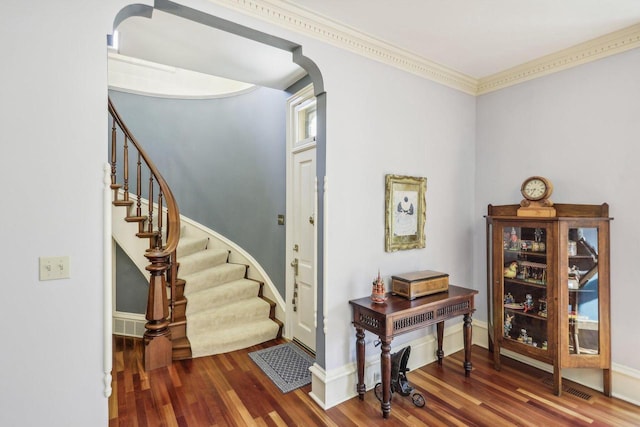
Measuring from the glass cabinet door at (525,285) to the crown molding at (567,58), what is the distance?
4.52ft

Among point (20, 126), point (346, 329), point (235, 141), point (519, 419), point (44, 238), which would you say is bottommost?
point (519, 419)

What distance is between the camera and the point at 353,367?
2.44 metres

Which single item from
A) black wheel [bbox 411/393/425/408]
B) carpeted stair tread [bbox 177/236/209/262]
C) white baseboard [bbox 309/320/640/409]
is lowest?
black wheel [bbox 411/393/425/408]

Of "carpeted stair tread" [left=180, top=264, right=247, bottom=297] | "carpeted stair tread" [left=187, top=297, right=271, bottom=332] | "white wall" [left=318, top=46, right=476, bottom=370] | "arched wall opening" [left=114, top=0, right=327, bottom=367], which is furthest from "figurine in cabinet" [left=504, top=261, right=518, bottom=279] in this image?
"carpeted stair tread" [left=180, top=264, right=247, bottom=297]

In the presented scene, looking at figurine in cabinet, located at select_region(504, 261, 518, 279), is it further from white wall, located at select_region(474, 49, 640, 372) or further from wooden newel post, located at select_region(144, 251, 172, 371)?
wooden newel post, located at select_region(144, 251, 172, 371)

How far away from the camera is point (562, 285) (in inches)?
97.0

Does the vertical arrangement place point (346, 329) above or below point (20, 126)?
below

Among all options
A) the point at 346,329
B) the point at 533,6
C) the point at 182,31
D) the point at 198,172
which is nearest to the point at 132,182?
the point at 198,172

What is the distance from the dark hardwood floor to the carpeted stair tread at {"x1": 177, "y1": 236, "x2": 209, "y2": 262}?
146cm

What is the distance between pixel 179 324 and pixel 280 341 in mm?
1021

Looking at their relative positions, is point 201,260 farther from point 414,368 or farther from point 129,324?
point 414,368

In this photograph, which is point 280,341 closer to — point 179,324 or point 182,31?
point 179,324

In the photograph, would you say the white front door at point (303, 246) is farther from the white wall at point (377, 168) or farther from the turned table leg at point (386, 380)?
the turned table leg at point (386, 380)

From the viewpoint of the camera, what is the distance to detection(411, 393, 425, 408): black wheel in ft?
7.55
